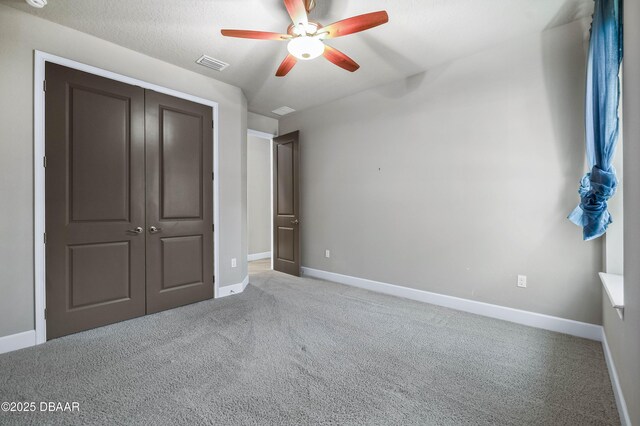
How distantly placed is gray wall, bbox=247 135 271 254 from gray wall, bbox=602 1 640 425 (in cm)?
585

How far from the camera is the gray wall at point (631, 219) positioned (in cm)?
125

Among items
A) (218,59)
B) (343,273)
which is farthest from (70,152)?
(343,273)

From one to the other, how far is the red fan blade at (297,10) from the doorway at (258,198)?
449 cm

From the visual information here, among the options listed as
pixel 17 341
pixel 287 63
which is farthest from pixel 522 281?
pixel 17 341

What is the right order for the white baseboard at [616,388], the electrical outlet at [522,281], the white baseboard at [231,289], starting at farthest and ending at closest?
the white baseboard at [231,289]
the electrical outlet at [522,281]
the white baseboard at [616,388]

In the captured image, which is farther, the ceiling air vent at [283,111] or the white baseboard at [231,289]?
the ceiling air vent at [283,111]

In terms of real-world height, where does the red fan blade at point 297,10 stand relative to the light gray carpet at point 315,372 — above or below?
above

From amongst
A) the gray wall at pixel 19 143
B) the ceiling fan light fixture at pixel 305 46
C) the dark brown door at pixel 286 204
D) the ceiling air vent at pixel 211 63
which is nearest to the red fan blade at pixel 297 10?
the ceiling fan light fixture at pixel 305 46

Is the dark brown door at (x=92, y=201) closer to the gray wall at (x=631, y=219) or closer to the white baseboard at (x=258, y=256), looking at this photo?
the white baseboard at (x=258, y=256)

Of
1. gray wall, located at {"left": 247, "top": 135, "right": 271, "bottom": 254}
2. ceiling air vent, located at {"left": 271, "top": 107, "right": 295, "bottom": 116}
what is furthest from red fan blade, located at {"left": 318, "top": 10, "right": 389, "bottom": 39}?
gray wall, located at {"left": 247, "top": 135, "right": 271, "bottom": 254}

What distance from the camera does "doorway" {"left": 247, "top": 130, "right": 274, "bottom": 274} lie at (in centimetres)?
653

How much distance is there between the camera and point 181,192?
11.1 feet

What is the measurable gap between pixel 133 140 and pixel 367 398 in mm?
3188

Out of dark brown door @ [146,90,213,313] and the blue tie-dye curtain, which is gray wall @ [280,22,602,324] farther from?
dark brown door @ [146,90,213,313]
